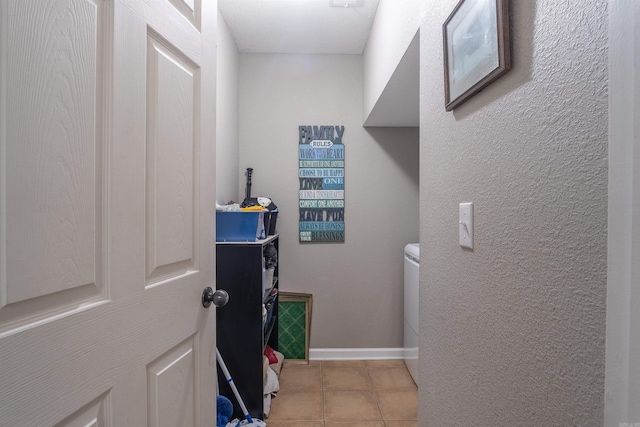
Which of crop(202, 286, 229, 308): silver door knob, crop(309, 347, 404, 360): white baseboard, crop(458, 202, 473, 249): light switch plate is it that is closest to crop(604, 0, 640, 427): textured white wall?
crop(458, 202, 473, 249): light switch plate

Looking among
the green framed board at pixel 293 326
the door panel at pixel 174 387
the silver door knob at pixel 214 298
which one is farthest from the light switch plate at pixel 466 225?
the green framed board at pixel 293 326

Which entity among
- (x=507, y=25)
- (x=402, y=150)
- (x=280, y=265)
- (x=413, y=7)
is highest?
(x=413, y=7)

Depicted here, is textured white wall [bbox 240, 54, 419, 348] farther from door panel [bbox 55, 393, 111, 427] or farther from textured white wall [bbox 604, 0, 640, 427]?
textured white wall [bbox 604, 0, 640, 427]

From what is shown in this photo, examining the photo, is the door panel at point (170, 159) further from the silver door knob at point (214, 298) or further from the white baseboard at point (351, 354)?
the white baseboard at point (351, 354)

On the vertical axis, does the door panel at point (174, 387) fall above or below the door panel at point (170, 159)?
below

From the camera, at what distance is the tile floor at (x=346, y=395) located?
208 cm

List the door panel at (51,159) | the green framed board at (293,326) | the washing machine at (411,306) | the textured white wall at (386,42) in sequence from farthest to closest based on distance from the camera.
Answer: the green framed board at (293,326) < the washing machine at (411,306) < the textured white wall at (386,42) < the door panel at (51,159)

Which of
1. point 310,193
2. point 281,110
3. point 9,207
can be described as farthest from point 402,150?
point 9,207

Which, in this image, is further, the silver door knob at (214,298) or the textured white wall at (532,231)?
the silver door knob at (214,298)

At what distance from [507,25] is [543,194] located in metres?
0.35

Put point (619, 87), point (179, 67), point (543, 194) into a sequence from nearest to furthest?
point (619, 87)
point (543, 194)
point (179, 67)

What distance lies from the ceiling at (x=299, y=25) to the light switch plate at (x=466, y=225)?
1857 mm

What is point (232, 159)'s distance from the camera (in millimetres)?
2664

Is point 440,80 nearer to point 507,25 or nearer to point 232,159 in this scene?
point 507,25
